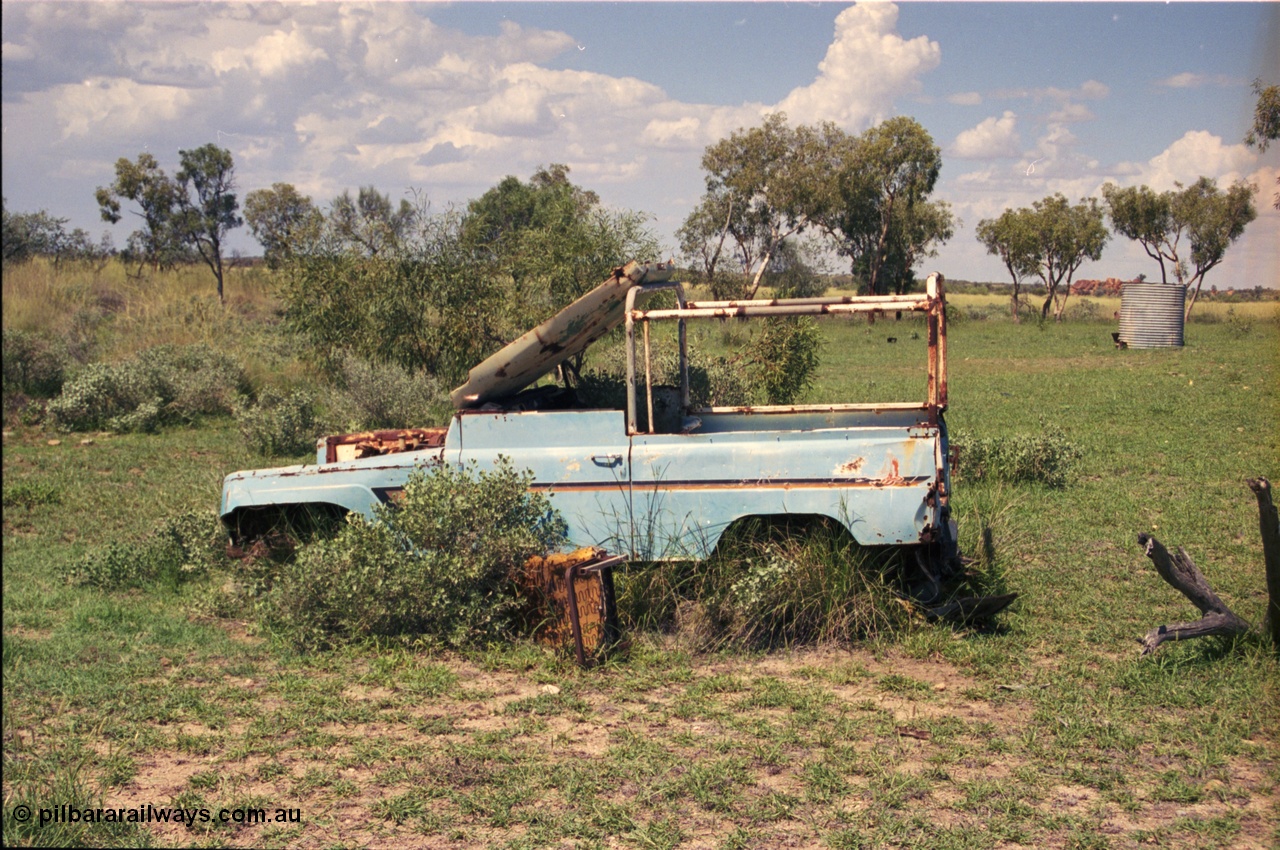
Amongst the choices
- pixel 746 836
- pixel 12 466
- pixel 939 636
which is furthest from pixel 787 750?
pixel 12 466

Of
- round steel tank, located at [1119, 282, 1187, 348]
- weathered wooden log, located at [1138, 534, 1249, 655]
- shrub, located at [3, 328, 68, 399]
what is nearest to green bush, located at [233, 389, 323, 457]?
shrub, located at [3, 328, 68, 399]

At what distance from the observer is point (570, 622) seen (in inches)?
226

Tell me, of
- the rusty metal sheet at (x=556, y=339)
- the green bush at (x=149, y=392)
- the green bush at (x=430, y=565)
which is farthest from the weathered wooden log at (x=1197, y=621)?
the green bush at (x=149, y=392)

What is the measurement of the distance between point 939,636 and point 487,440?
2.75 meters

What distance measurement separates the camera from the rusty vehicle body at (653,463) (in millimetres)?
5660

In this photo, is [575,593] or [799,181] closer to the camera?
[575,593]

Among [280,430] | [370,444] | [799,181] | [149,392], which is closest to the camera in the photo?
[370,444]

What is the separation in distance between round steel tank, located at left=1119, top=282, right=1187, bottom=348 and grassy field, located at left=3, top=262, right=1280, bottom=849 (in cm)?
2140

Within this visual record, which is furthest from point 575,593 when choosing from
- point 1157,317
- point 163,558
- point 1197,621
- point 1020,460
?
point 1157,317

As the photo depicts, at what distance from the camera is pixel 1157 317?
1080 inches

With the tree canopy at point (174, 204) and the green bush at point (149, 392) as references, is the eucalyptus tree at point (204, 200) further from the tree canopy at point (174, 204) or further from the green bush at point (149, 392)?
the green bush at point (149, 392)

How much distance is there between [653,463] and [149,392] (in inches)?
431

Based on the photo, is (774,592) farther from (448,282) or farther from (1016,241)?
(1016,241)

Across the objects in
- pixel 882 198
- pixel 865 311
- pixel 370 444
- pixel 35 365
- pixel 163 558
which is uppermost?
pixel 882 198
